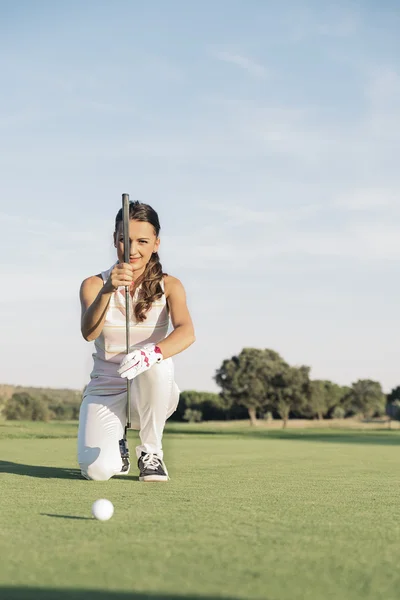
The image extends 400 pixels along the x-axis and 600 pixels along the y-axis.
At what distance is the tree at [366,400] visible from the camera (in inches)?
3824

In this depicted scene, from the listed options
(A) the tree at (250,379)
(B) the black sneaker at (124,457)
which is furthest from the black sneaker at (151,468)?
(A) the tree at (250,379)

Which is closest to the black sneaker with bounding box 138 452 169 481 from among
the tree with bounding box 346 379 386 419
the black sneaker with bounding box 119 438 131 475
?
the black sneaker with bounding box 119 438 131 475

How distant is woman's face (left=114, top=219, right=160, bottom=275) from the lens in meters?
6.64

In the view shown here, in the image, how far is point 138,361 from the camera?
5902 mm

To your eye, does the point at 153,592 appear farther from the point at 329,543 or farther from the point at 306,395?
the point at 306,395

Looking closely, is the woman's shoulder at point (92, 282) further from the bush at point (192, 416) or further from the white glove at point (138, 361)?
the bush at point (192, 416)

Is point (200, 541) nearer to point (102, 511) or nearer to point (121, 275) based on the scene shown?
point (102, 511)

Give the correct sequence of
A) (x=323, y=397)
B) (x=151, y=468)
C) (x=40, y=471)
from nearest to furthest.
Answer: (x=151, y=468) < (x=40, y=471) < (x=323, y=397)

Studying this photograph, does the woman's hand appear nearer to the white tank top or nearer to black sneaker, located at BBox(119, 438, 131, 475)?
the white tank top

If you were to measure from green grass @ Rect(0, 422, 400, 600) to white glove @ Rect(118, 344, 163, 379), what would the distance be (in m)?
0.86

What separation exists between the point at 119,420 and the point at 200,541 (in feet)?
11.8

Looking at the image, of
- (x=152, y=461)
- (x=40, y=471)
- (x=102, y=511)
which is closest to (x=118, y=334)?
(x=152, y=461)

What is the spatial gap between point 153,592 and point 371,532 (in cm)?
159

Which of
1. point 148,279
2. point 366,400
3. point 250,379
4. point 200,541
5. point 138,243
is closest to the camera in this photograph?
point 200,541
